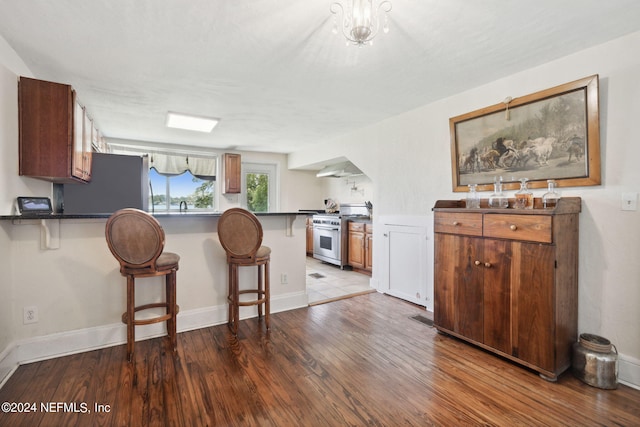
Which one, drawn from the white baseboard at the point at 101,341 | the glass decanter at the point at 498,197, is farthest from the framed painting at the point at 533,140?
the white baseboard at the point at 101,341

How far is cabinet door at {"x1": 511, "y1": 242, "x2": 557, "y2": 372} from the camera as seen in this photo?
195 cm

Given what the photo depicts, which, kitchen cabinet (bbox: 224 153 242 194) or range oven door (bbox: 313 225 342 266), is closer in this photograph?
range oven door (bbox: 313 225 342 266)

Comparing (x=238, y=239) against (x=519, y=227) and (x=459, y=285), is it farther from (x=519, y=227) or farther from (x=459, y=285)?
(x=519, y=227)

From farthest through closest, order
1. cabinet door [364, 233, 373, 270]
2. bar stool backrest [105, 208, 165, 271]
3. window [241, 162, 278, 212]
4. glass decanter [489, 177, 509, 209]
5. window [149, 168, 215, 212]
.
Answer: window [241, 162, 278, 212], window [149, 168, 215, 212], cabinet door [364, 233, 373, 270], glass decanter [489, 177, 509, 209], bar stool backrest [105, 208, 165, 271]

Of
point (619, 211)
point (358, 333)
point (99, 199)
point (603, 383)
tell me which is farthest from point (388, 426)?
point (99, 199)

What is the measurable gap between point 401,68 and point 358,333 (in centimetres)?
232

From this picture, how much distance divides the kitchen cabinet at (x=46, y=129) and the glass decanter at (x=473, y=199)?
3328mm

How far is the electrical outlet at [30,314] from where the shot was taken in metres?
2.15

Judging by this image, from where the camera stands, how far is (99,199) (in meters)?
2.94

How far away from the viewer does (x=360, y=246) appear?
16.4ft

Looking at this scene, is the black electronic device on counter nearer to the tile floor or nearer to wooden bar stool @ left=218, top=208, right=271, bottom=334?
wooden bar stool @ left=218, top=208, right=271, bottom=334

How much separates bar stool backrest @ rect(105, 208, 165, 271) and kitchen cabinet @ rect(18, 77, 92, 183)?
0.73m

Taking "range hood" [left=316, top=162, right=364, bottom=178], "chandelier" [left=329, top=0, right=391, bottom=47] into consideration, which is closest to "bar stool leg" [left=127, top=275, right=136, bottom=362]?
"chandelier" [left=329, top=0, right=391, bottom=47]

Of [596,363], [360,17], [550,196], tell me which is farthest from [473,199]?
[360,17]
